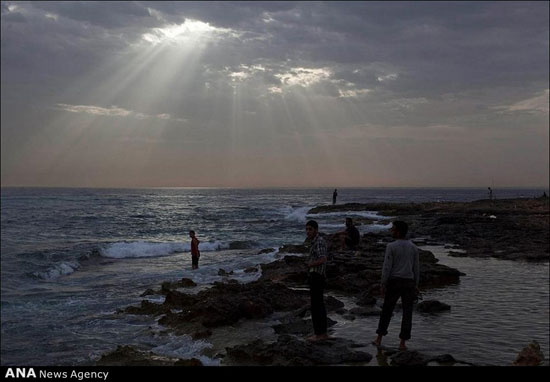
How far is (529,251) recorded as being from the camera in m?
20.8

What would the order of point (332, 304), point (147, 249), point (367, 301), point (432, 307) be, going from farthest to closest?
point (147, 249), point (367, 301), point (332, 304), point (432, 307)

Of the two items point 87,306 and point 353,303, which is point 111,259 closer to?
point 87,306

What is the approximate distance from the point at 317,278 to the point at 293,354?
1621 mm

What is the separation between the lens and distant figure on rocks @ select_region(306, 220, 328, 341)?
8195 millimetres

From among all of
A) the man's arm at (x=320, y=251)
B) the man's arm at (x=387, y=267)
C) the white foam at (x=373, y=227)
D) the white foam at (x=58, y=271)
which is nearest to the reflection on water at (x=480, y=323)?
the man's arm at (x=387, y=267)

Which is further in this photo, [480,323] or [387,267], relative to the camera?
[480,323]

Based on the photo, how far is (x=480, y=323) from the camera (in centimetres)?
928

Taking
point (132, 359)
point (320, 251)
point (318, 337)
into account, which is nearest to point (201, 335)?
point (132, 359)

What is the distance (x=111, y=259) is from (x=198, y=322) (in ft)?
60.5

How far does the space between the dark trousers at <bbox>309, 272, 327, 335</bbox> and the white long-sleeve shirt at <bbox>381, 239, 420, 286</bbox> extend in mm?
1251

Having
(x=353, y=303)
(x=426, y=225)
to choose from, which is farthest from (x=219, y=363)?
(x=426, y=225)

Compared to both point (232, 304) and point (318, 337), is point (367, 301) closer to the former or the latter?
point (232, 304)

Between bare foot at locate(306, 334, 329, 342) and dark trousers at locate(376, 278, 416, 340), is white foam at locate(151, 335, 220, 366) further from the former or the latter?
dark trousers at locate(376, 278, 416, 340)

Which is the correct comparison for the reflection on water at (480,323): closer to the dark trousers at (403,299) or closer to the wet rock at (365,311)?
the wet rock at (365,311)
